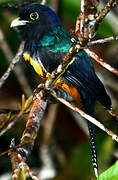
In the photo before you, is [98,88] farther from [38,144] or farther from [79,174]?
[38,144]

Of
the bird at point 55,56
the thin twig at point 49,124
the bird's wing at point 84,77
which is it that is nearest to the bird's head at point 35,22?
the bird at point 55,56

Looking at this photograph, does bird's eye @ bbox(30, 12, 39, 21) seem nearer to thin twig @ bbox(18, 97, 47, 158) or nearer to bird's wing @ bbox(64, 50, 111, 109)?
bird's wing @ bbox(64, 50, 111, 109)

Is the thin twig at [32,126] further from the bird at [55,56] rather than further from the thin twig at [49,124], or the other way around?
the thin twig at [49,124]

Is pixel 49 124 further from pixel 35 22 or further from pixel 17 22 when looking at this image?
pixel 17 22

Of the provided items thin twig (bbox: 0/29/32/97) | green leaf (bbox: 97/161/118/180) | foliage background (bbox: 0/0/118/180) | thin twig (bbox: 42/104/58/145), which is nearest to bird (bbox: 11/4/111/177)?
foliage background (bbox: 0/0/118/180)

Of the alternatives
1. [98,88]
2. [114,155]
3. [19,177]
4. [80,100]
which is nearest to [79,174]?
[114,155]
